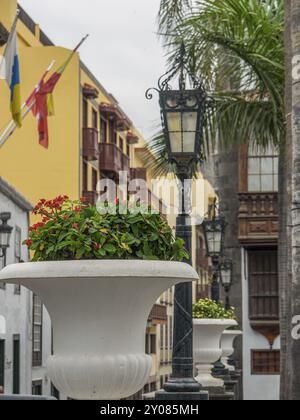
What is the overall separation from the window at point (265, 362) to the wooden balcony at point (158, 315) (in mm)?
15548

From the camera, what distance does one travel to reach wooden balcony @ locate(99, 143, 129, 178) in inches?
2104

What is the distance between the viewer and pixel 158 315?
57.3m

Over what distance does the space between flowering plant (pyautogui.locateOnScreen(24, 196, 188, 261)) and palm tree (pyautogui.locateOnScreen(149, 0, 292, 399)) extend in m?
12.3

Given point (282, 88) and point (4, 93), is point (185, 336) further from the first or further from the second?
point (4, 93)

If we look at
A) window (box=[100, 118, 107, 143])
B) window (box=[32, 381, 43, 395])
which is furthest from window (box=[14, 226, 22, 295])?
window (box=[100, 118, 107, 143])

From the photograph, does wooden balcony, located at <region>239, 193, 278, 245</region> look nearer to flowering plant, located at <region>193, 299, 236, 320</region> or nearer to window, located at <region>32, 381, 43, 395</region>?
window, located at <region>32, 381, 43, 395</region>

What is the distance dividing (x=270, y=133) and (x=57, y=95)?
92.6 feet

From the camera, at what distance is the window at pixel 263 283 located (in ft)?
127

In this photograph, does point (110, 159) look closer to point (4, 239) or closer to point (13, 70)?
→ point (13, 70)

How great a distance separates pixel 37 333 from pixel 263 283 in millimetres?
7192

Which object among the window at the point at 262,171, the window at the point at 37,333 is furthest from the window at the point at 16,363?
the window at the point at 262,171

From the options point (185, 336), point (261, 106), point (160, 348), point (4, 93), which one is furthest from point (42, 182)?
point (185, 336)

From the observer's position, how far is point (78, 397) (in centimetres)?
754

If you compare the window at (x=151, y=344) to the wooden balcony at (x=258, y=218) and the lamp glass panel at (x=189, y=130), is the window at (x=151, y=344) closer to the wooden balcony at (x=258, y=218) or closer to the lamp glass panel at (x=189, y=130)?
the wooden balcony at (x=258, y=218)
